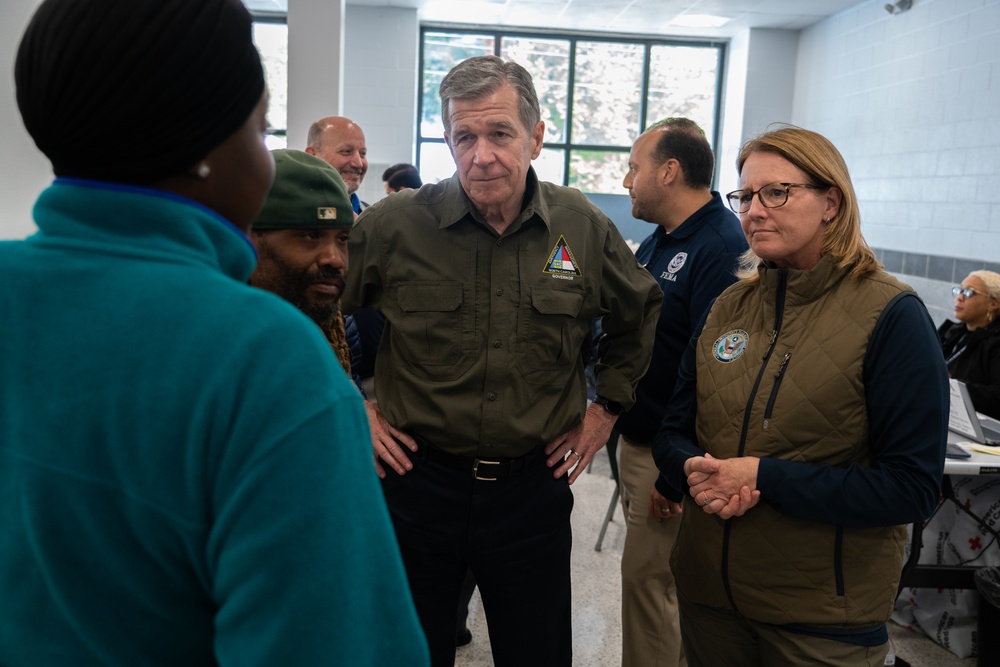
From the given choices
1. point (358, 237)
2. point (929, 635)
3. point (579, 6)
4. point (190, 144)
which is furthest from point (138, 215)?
point (579, 6)

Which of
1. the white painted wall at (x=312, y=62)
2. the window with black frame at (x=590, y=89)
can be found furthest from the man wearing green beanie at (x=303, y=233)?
the window with black frame at (x=590, y=89)

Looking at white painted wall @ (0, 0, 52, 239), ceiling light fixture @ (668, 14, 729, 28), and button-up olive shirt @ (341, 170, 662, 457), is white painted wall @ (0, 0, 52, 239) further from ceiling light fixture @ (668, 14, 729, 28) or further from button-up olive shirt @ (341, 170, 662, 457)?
ceiling light fixture @ (668, 14, 729, 28)

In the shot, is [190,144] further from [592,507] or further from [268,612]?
[592,507]

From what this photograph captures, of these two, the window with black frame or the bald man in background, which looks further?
the window with black frame

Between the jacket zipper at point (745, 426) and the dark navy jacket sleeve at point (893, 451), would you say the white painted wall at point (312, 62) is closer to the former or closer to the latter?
the jacket zipper at point (745, 426)

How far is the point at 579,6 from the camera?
7.84 m

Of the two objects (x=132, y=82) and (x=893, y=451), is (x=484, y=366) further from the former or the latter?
(x=132, y=82)

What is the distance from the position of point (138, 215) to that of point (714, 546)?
1.26 m

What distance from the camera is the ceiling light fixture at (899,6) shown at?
21.0 ft

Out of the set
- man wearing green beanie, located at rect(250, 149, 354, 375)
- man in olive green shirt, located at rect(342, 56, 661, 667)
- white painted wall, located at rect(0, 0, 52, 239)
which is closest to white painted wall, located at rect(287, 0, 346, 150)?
white painted wall, located at rect(0, 0, 52, 239)

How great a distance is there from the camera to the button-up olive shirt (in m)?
Result: 1.64

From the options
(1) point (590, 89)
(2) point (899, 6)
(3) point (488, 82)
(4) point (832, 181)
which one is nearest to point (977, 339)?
(4) point (832, 181)

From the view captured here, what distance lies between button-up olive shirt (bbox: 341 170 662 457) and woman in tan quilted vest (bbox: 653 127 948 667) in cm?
32

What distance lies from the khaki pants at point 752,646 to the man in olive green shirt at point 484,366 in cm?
29
